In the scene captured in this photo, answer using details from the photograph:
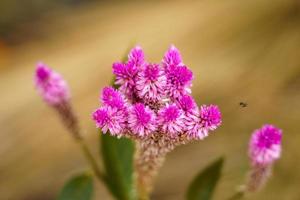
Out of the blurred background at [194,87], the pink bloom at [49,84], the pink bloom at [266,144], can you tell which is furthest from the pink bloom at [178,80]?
the blurred background at [194,87]

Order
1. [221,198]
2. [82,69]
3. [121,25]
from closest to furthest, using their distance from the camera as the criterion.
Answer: [221,198]
[82,69]
[121,25]

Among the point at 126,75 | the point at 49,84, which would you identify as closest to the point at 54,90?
the point at 49,84

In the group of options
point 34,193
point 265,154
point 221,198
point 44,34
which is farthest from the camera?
point 44,34

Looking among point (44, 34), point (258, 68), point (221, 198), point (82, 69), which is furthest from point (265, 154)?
point (44, 34)

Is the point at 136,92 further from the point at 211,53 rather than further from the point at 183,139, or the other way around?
the point at 211,53

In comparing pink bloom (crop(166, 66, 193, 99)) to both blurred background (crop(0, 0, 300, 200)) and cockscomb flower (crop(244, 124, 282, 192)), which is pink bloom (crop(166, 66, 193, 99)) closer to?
cockscomb flower (crop(244, 124, 282, 192))

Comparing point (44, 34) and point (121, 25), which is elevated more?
point (44, 34)

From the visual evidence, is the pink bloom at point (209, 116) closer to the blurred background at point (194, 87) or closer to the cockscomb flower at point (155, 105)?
the cockscomb flower at point (155, 105)
